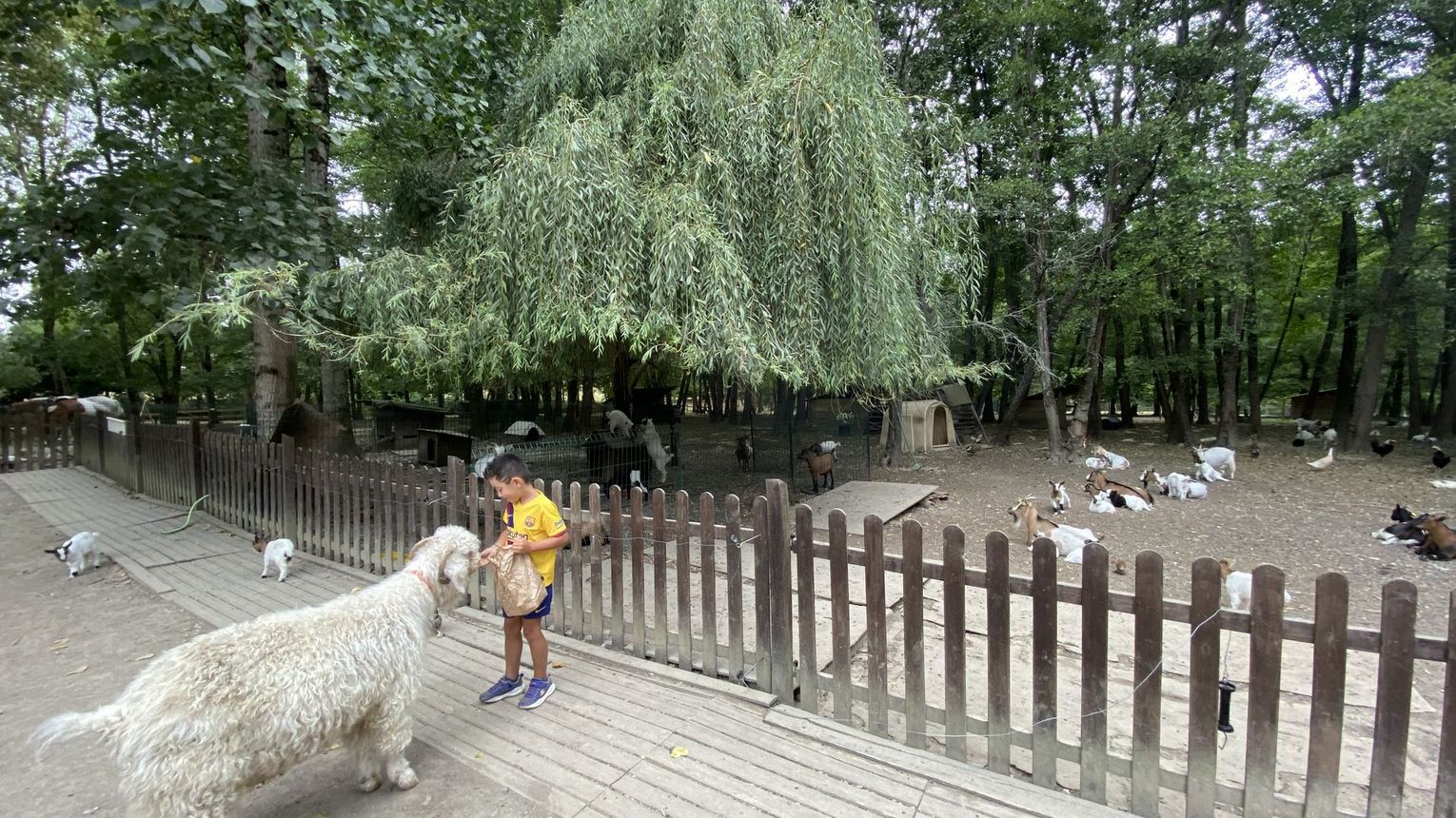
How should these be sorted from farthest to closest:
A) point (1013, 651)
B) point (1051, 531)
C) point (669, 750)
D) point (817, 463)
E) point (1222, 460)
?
point (1222, 460), point (817, 463), point (1051, 531), point (1013, 651), point (669, 750)

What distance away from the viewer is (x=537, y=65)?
7863mm

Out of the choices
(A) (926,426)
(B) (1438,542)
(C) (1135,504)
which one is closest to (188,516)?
(C) (1135,504)

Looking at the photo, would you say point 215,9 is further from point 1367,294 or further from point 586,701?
point 1367,294

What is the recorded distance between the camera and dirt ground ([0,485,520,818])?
2748 mm

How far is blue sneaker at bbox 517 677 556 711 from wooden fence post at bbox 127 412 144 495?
438 inches

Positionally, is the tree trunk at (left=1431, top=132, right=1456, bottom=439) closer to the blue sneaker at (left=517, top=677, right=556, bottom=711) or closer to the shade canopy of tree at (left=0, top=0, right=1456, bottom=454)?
the shade canopy of tree at (left=0, top=0, right=1456, bottom=454)

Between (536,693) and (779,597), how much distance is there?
4.97ft

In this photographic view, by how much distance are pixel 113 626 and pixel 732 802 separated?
18.1 ft

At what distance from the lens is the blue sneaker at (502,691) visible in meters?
3.55

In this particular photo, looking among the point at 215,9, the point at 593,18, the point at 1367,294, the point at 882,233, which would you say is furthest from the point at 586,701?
the point at 1367,294

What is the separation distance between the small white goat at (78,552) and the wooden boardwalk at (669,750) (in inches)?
193

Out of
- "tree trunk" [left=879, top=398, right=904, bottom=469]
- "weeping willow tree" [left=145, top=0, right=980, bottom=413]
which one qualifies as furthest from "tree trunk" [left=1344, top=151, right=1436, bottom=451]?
"weeping willow tree" [left=145, top=0, right=980, bottom=413]

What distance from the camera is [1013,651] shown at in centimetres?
451

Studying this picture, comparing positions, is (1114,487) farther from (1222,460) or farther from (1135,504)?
(1222,460)
